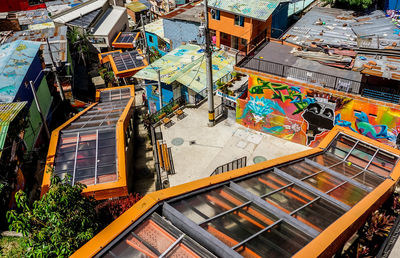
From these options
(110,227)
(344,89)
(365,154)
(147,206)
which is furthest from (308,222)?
(344,89)

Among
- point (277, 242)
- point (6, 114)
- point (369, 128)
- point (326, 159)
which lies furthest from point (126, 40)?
point (277, 242)

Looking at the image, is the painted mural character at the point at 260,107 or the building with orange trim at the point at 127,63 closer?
the painted mural character at the point at 260,107

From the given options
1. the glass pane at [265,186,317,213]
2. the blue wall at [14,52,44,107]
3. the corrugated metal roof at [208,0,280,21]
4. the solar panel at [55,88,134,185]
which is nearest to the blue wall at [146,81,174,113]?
the solar panel at [55,88,134,185]

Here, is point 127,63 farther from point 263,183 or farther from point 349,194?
point 349,194

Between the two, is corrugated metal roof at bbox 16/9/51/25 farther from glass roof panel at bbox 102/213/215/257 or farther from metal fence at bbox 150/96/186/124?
glass roof panel at bbox 102/213/215/257

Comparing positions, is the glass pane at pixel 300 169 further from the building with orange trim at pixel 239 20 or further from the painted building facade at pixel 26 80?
the building with orange trim at pixel 239 20

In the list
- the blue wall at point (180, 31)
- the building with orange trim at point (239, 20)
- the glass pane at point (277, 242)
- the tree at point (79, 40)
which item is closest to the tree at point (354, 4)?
the building with orange trim at point (239, 20)
